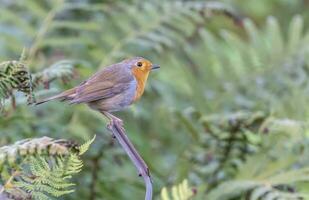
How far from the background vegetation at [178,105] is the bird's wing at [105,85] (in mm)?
684

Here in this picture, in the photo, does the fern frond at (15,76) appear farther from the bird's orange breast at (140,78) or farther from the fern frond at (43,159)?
the bird's orange breast at (140,78)

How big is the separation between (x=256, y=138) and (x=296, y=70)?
72 cm

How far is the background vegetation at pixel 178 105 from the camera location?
2.94 m

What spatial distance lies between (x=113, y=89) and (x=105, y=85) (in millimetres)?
27

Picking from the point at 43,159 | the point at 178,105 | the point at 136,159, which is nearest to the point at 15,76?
the point at 43,159

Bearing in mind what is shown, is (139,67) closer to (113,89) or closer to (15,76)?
(113,89)

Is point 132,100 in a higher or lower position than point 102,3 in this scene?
lower

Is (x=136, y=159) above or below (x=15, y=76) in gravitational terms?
below

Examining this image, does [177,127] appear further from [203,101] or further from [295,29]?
[295,29]

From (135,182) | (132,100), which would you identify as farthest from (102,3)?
(132,100)

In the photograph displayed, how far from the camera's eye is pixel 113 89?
1.99 meters

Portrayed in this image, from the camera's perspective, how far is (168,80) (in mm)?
3762

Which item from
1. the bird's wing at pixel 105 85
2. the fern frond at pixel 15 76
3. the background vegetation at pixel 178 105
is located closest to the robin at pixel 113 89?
the bird's wing at pixel 105 85

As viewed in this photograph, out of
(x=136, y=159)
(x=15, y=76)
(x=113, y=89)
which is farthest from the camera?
(x=113, y=89)
